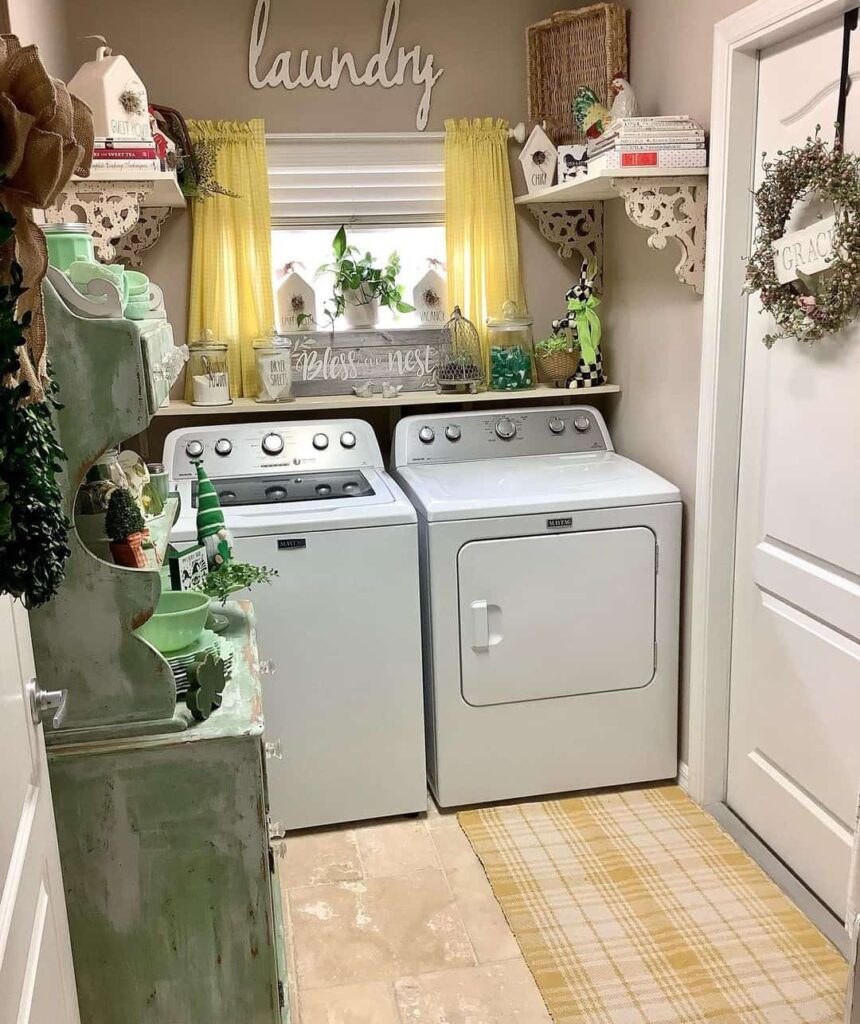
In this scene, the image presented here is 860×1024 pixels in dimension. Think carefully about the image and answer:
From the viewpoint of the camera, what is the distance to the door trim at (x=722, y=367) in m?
2.32

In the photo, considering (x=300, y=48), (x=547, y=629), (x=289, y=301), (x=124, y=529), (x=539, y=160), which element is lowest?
(x=547, y=629)

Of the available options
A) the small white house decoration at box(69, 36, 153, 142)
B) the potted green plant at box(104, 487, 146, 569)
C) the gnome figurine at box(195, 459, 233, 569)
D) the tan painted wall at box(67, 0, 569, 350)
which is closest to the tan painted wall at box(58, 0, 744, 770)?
the tan painted wall at box(67, 0, 569, 350)

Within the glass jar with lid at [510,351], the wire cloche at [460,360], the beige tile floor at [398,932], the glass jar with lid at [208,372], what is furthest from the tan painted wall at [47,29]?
the beige tile floor at [398,932]

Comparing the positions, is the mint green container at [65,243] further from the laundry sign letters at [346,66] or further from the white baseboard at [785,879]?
the white baseboard at [785,879]

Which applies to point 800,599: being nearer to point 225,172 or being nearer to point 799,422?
point 799,422

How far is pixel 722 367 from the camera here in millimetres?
2510

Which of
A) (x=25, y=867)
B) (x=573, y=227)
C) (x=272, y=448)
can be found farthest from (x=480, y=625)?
(x=25, y=867)

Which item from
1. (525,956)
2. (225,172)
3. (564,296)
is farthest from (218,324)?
(525,956)

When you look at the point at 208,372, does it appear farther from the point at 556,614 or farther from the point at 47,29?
the point at 556,614

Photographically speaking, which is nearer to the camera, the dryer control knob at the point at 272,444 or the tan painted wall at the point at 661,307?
the tan painted wall at the point at 661,307

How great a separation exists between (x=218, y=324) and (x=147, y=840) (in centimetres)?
194

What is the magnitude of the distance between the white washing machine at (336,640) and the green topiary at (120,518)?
1006mm

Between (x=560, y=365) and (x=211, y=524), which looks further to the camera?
(x=560, y=365)

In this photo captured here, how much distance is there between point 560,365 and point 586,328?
15cm
